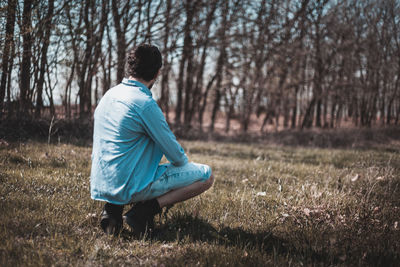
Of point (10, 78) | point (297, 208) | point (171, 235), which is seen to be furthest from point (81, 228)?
point (10, 78)

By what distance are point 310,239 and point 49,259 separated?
236cm

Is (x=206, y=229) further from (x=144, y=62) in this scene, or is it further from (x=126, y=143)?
(x=144, y=62)

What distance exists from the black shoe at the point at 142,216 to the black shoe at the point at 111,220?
0.09 meters

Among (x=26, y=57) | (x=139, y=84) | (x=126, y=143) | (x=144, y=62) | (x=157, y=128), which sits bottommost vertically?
(x=126, y=143)

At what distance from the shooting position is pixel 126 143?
2605 mm

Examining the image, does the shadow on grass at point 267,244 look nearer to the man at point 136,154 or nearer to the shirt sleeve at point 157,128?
the man at point 136,154

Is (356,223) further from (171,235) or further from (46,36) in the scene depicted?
(46,36)

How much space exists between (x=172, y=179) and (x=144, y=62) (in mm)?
1177

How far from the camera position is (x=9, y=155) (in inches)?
198

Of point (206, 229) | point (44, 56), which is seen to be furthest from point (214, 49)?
point (206, 229)

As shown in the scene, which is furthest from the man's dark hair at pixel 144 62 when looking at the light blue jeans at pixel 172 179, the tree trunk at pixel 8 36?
the tree trunk at pixel 8 36

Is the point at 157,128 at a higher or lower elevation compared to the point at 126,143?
higher

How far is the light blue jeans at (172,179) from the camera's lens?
8.99ft

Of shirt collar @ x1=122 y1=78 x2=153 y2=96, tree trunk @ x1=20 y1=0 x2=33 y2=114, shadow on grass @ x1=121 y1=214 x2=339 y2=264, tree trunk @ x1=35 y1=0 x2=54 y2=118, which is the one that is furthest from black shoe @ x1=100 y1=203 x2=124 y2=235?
tree trunk @ x1=35 y1=0 x2=54 y2=118
